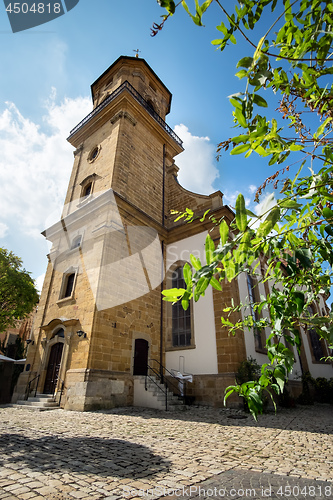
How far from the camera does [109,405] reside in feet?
28.6

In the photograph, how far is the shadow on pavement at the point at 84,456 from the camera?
3147mm

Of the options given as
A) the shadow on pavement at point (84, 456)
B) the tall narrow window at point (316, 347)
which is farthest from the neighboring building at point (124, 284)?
the shadow on pavement at point (84, 456)

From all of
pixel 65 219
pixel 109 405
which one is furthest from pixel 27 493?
pixel 65 219

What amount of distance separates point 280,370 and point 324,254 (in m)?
0.58

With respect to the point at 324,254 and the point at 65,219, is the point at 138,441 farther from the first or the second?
the point at 65,219

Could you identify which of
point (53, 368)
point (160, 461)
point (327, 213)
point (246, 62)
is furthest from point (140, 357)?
point (246, 62)

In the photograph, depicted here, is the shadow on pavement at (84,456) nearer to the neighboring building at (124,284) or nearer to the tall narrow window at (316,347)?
the neighboring building at (124,284)

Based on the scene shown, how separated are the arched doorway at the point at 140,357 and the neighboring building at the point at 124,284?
4 cm

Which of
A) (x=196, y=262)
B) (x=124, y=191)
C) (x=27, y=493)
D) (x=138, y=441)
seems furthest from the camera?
(x=124, y=191)

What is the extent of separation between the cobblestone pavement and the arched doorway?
436 cm

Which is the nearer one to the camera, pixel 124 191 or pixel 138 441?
pixel 138 441

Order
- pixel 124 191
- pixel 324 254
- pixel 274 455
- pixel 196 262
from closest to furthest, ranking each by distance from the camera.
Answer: pixel 196 262, pixel 324 254, pixel 274 455, pixel 124 191

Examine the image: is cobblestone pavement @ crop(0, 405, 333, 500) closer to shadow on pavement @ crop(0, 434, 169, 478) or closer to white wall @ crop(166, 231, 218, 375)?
shadow on pavement @ crop(0, 434, 169, 478)

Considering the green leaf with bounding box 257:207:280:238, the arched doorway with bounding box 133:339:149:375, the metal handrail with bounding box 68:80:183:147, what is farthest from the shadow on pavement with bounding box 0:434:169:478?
the metal handrail with bounding box 68:80:183:147
